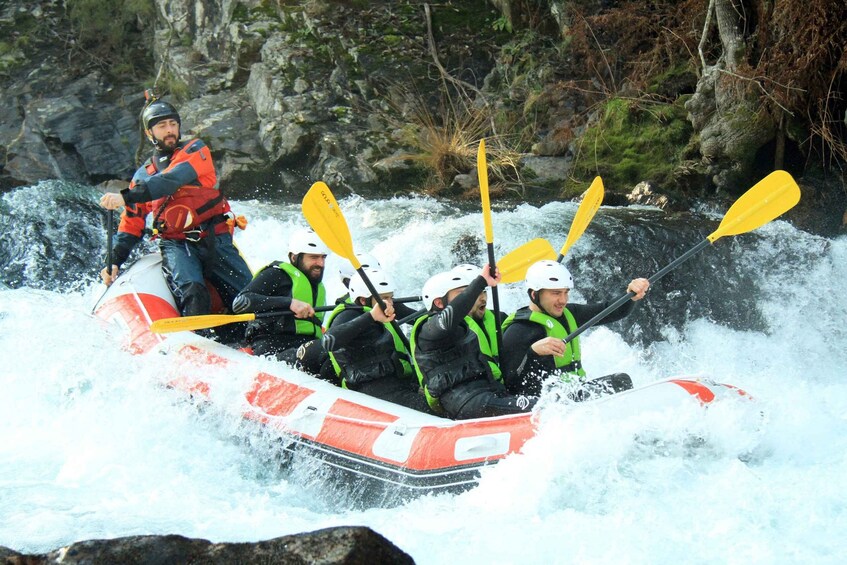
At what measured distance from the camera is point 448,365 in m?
4.62

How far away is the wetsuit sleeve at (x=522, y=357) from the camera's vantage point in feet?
15.7

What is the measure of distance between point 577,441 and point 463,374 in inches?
27.6

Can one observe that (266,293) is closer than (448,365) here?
No

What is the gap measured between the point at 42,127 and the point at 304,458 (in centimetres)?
857

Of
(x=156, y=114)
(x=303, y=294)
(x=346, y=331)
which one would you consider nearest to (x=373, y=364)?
(x=346, y=331)

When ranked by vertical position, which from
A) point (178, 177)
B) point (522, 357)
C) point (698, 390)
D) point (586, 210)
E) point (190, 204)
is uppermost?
point (178, 177)

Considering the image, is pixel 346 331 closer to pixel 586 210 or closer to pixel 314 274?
pixel 314 274

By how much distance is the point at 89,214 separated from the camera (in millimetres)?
10094

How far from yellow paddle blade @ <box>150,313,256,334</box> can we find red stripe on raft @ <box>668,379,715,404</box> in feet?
7.80

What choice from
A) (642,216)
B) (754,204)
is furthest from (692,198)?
(754,204)

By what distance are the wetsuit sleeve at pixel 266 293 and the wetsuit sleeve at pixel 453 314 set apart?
1.20 meters

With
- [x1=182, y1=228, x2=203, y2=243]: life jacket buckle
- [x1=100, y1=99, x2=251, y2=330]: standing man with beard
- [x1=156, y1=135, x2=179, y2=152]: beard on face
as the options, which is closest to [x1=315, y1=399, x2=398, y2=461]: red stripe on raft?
[x1=100, y1=99, x2=251, y2=330]: standing man with beard

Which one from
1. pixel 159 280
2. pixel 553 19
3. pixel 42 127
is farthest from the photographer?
pixel 42 127

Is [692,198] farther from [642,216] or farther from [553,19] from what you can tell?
[553,19]
